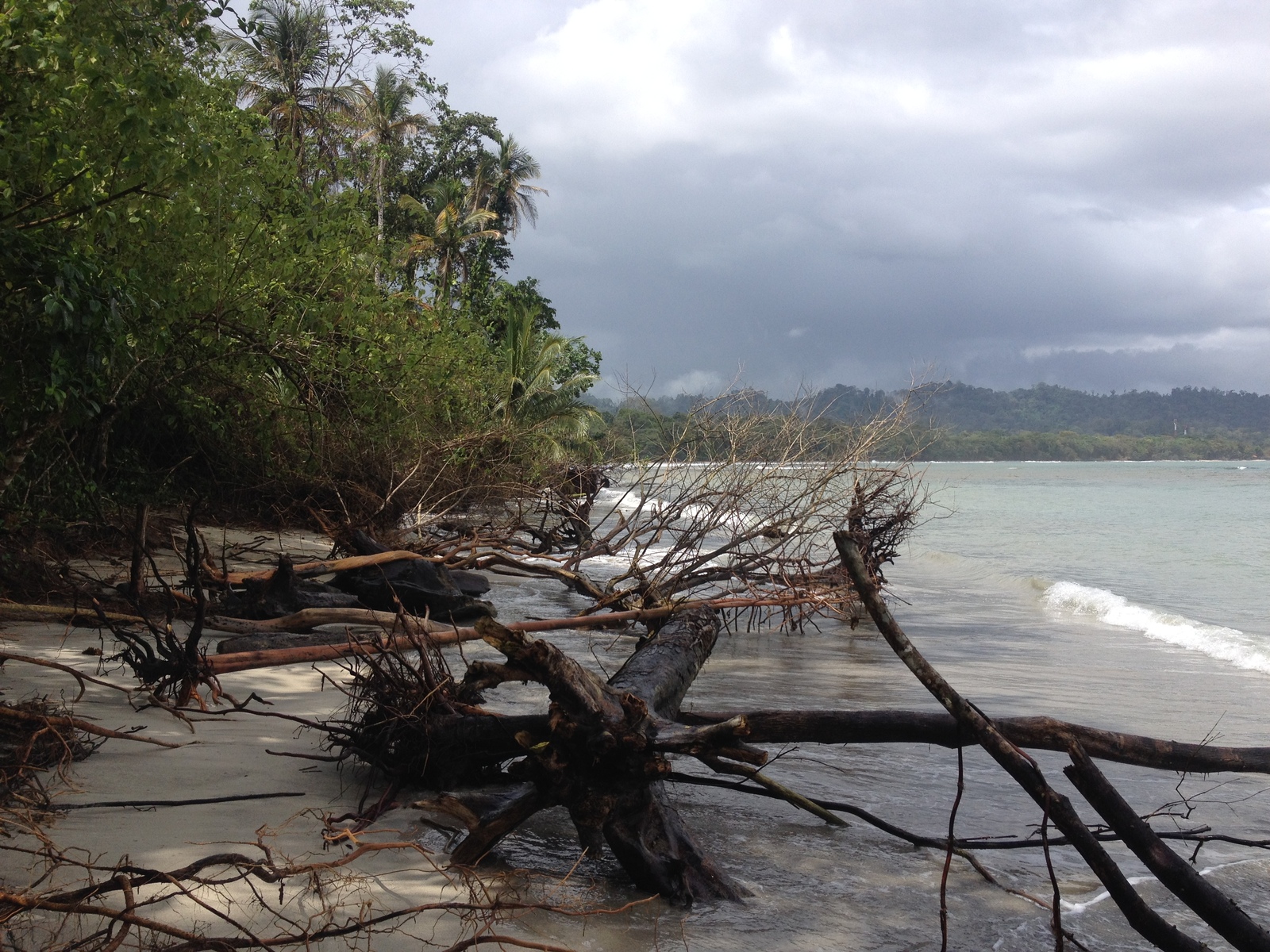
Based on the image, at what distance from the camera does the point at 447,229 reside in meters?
32.6

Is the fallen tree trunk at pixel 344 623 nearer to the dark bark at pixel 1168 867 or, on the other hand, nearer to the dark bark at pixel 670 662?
the dark bark at pixel 670 662

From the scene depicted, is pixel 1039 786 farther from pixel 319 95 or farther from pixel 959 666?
pixel 319 95

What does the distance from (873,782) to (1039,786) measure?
257cm

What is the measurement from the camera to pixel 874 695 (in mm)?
7523

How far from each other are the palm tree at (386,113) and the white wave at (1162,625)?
23.7 metres

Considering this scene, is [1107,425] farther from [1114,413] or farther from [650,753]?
[650,753]

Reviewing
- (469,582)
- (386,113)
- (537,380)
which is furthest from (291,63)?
(469,582)

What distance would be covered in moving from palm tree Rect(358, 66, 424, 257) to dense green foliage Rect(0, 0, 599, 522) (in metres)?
10.2

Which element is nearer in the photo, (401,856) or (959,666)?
(401,856)

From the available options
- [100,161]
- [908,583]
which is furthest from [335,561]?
[908,583]

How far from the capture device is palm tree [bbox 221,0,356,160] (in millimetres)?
26938

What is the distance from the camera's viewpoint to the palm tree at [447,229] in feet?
103

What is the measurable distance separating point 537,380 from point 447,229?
24.5 ft

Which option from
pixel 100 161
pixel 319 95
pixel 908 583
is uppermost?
pixel 319 95
